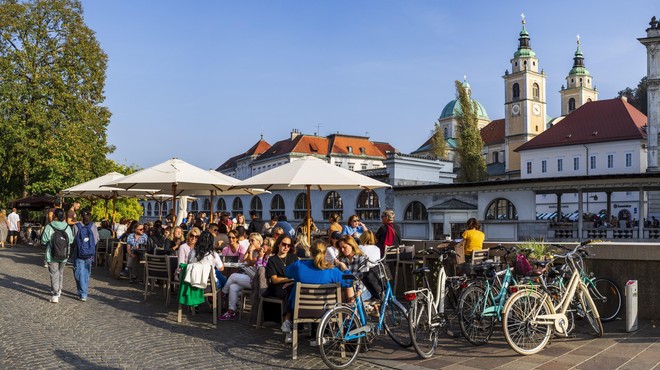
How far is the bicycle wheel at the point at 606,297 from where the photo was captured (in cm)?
917

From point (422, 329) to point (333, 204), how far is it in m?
36.7

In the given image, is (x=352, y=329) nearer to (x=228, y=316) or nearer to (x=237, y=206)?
(x=228, y=316)

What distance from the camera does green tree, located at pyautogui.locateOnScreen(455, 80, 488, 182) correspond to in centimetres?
5856

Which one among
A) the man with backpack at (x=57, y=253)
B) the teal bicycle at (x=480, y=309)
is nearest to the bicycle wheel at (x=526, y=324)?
the teal bicycle at (x=480, y=309)

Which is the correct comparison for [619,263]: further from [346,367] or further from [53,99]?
[53,99]

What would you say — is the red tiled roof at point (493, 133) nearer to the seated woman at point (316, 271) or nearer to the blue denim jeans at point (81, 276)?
the blue denim jeans at point (81, 276)

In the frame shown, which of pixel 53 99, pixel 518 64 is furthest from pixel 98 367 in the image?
pixel 518 64

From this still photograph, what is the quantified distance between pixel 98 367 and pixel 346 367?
8.87ft

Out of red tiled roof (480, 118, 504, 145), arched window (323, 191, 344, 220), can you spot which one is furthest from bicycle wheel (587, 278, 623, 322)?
red tiled roof (480, 118, 504, 145)

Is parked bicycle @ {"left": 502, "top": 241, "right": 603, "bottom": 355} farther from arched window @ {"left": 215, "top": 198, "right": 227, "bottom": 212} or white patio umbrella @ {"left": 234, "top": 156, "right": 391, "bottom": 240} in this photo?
arched window @ {"left": 215, "top": 198, "right": 227, "bottom": 212}

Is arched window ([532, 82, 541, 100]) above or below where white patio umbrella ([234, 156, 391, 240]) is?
above

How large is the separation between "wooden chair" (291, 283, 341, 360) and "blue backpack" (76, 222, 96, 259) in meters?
5.99

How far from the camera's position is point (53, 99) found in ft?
114

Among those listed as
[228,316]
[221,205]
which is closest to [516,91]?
[221,205]
